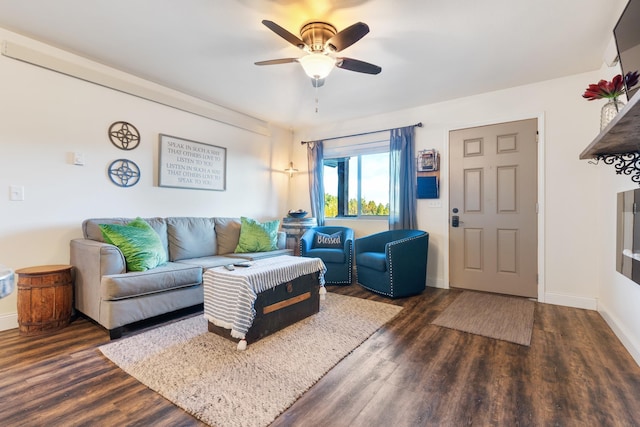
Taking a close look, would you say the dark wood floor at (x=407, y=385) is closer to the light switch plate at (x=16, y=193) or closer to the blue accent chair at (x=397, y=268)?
the blue accent chair at (x=397, y=268)

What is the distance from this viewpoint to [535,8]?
2086 mm

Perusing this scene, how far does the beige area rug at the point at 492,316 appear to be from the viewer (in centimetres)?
242

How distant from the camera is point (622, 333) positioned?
2.25m

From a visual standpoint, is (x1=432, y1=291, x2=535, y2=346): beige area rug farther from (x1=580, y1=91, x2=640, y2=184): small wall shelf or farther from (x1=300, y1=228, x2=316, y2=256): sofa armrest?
(x1=300, y1=228, x2=316, y2=256): sofa armrest

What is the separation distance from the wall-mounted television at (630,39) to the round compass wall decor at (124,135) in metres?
4.11

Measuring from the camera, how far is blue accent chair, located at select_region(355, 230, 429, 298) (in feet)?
10.9

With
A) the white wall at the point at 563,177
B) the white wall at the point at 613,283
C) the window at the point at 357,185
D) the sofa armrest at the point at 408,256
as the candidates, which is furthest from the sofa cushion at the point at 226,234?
the white wall at the point at 613,283

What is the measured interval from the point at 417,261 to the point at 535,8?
2.48m

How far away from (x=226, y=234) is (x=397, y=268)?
2.18 m

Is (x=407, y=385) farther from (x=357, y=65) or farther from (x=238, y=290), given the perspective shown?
(x=357, y=65)

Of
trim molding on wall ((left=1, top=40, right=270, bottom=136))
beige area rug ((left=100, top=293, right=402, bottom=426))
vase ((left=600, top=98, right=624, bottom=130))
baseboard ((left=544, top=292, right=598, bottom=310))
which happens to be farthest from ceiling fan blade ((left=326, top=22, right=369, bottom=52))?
baseboard ((left=544, top=292, right=598, bottom=310))

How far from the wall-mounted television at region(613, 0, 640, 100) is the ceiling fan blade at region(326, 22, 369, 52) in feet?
4.75

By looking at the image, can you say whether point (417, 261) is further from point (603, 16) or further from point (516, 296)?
point (603, 16)

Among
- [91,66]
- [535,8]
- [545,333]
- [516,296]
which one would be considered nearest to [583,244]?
[516,296]
